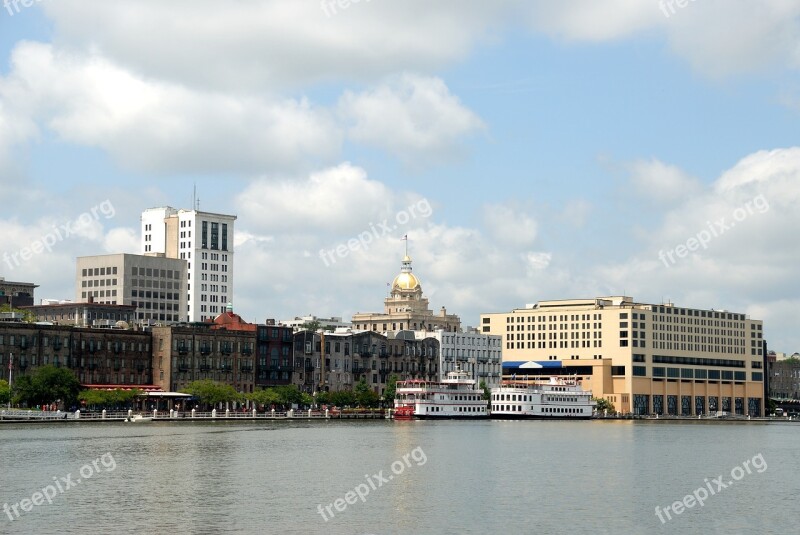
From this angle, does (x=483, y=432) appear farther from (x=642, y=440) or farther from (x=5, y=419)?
(x=5, y=419)

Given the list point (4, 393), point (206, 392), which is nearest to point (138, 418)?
point (4, 393)

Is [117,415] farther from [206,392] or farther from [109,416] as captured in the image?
[206,392]

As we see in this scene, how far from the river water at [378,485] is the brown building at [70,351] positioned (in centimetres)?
4353

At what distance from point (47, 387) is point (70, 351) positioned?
1478 centimetres

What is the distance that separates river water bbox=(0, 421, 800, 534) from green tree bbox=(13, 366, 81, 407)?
111 ft

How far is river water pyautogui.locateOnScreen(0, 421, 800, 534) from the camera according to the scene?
68.8 meters

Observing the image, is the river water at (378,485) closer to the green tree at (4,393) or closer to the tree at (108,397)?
the green tree at (4,393)

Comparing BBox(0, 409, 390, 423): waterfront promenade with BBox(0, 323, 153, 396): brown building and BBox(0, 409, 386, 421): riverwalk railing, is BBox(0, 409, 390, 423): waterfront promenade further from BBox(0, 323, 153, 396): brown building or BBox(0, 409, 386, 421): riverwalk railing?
BBox(0, 323, 153, 396): brown building

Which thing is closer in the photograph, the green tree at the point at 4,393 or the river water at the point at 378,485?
the river water at the point at 378,485

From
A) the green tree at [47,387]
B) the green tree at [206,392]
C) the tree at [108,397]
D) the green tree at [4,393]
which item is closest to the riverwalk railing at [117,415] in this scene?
the tree at [108,397]

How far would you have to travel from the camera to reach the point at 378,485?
87.8 metres

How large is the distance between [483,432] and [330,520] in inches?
4174

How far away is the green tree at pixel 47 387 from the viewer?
583 ft

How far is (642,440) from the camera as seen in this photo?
15850 centimetres
